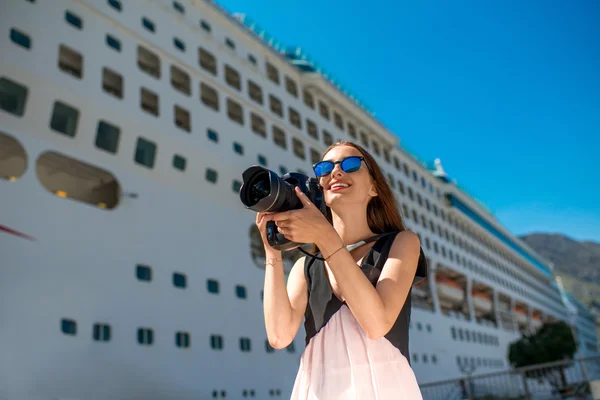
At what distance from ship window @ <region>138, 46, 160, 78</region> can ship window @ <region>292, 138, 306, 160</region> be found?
5999 mm

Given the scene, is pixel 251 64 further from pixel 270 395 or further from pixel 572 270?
pixel 572 270

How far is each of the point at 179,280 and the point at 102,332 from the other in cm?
229

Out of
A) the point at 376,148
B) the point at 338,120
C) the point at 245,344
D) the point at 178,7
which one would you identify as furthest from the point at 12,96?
the point at 376,148

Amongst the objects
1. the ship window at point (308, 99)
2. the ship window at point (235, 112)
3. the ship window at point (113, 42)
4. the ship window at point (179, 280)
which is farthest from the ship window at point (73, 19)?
the ship window at point (308, 99)

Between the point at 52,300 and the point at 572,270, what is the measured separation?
6360 inches

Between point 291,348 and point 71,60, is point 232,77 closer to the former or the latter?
point 71,60

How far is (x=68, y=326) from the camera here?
8.83m

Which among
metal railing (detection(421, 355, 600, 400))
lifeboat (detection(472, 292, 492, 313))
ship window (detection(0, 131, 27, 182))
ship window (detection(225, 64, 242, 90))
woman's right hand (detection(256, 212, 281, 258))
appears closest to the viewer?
woman's right hand (detection(256, 212, 281, 258))

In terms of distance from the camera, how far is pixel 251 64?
17078 mm

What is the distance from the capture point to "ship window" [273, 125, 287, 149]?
1695 centimetres

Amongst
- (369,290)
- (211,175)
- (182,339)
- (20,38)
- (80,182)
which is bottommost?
(369,290)

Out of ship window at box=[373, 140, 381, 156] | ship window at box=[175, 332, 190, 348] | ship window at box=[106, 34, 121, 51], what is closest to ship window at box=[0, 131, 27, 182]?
ship window at box=[106, 34, 121, 51]

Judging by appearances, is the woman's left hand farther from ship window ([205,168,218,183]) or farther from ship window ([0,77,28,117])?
ship window ([205,168,218,183])

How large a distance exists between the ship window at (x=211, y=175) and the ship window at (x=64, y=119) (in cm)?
370
